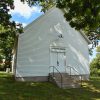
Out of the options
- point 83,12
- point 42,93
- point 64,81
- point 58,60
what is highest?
point 83,12

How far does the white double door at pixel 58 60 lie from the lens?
28.2 meters

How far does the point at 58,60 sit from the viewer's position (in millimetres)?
28656

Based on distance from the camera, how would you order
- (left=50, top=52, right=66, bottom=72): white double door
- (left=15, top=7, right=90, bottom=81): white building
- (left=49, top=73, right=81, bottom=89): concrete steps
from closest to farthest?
1. (left=49, top=73, right=81, bottom=89): concrete steps
2. (left=15, top=7, right=90, bottom=81): white building
3. (left=50, top=52, right=66, bottom=72): white double door

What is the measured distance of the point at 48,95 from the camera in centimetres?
2023

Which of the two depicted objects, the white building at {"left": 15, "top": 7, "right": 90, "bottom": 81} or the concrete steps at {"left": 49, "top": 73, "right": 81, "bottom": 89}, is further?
the white building at {"left": 15, "top": 7, "right": 90, "bottom": 81}

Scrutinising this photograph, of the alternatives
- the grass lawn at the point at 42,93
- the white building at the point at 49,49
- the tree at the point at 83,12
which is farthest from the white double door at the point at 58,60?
the tree at the point at 83,12

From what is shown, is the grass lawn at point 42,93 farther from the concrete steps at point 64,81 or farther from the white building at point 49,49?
the white building at point 49,49

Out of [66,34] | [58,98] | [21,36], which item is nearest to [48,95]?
[58,98]

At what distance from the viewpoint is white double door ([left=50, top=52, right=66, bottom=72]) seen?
2816cm

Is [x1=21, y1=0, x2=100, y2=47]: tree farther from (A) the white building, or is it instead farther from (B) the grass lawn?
(A) the white building

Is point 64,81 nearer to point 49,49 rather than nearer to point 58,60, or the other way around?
point 58,60

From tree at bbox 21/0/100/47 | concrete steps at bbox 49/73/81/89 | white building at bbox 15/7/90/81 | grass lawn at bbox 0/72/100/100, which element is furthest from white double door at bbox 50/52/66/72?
tree at bbox 21/0/100/47

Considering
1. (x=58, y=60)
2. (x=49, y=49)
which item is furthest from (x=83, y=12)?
(x=58, y=60)

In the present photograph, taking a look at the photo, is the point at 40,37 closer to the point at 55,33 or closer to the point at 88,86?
the point at 55,33
